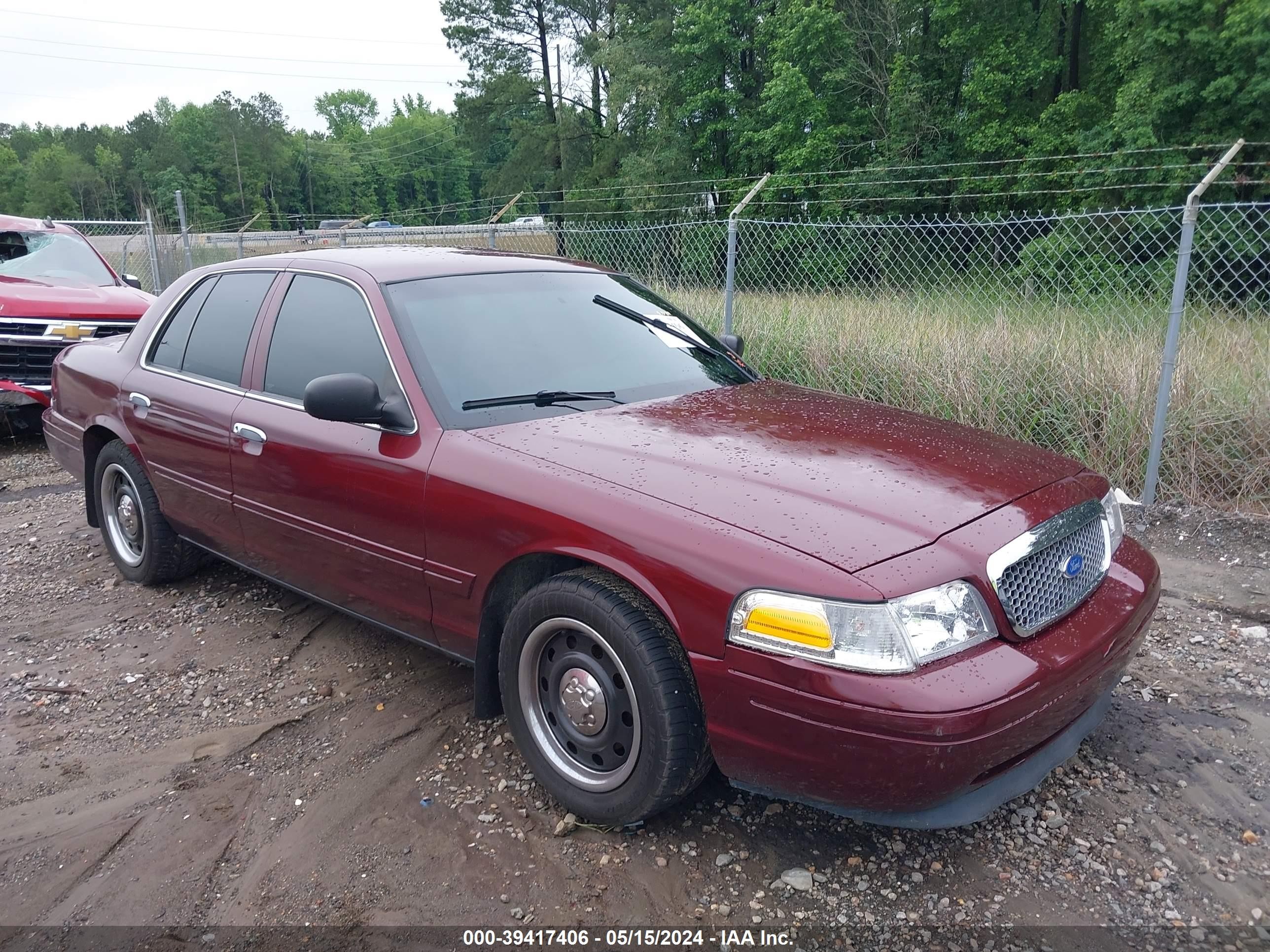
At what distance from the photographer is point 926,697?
6.94 ft

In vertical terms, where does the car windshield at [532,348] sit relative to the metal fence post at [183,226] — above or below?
below

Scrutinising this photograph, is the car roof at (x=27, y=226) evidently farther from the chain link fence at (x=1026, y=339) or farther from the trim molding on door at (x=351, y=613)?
the trim molding on door at (x=351, y=613)

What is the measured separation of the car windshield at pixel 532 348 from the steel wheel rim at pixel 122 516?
87.1 inches

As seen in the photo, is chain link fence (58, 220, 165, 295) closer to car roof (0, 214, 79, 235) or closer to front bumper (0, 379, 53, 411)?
car roof (0, 214, 79, 235)

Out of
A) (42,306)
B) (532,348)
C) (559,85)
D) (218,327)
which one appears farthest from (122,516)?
(559,85)

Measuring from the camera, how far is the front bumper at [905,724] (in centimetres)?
213

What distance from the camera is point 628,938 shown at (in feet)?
7.61

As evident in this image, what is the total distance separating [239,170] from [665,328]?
74.1 metres

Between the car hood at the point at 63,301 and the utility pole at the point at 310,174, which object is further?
the utility pole at the point at 310,174

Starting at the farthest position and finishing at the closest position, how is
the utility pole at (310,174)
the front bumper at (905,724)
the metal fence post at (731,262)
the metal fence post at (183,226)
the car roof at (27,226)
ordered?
the utility pole at (310,174), the metal fence post at (183,226), the car roof at (27,226), the metal fence post at (731,262), the front bumper at (905,724)

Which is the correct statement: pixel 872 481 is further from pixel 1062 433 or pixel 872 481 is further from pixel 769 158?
pixel 769 158

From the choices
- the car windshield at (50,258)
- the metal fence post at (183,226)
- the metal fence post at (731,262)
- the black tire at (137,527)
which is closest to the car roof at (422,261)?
the black tire at (137,527)

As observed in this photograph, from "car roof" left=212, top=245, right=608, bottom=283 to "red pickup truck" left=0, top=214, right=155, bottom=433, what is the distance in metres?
4.25

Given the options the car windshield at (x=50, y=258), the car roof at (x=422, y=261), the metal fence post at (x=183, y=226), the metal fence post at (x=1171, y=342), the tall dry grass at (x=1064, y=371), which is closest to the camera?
the car roof at (x=422, y=261)
